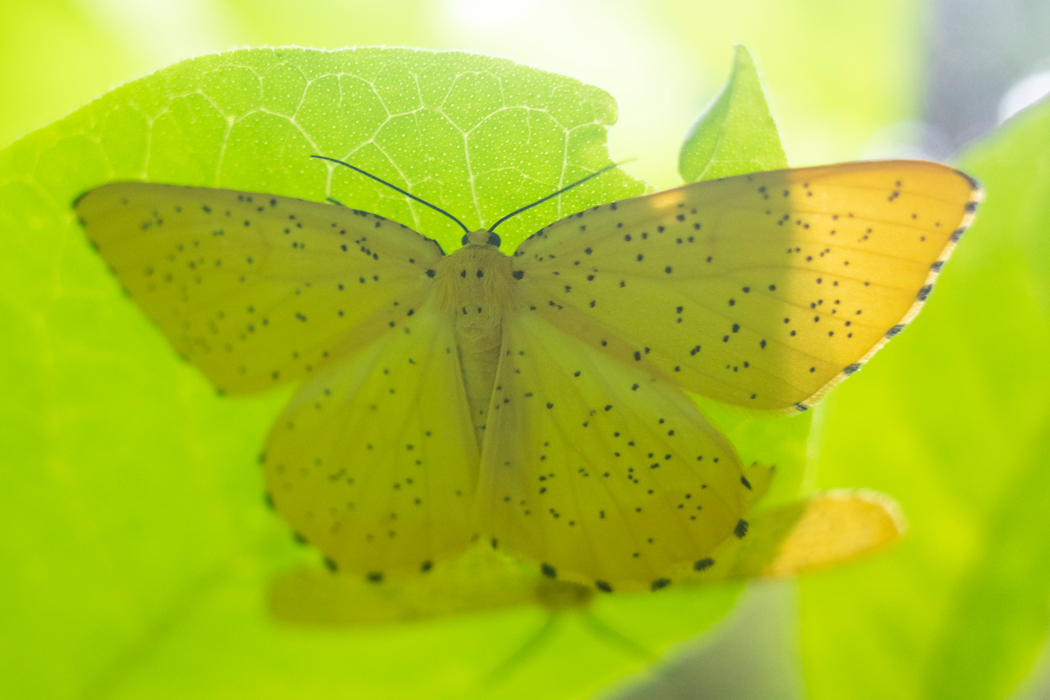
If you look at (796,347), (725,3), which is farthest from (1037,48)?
(796,347)

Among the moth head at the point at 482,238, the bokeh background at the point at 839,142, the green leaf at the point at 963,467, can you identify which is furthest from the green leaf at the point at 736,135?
the green leaf at the point at 963,467

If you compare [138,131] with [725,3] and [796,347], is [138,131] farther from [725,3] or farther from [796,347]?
[725,3]

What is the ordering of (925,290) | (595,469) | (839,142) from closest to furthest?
1. (925,290)
2. (595,469)
3. (839,142)

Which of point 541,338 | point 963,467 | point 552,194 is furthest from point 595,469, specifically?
point 963,467

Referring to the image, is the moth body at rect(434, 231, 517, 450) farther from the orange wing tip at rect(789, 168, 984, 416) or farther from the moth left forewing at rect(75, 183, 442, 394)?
the orange wing tip at rect(789, 168, 984, 416)

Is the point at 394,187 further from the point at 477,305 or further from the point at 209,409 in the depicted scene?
the point at 209,409

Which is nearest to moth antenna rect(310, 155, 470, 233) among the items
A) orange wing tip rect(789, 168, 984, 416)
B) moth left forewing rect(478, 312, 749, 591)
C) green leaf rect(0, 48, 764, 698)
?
green leaf rect(0, 48, 764, 698)
